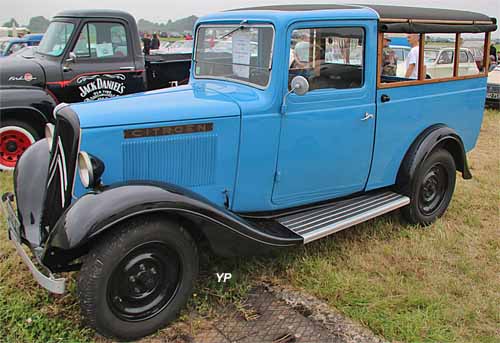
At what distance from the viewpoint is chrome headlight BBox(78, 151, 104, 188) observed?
2.70 meters

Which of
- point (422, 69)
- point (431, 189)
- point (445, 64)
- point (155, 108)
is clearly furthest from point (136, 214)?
point (445, 64)

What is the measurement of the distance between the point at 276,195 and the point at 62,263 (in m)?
1.57

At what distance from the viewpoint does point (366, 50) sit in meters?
3.66

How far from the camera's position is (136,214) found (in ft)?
8.39

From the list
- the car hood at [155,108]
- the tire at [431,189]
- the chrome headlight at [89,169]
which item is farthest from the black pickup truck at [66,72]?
the tire at [431,189]

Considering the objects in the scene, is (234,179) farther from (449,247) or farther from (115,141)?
(449,247)

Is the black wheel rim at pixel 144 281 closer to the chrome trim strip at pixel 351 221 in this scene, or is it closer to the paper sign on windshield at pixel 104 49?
the chrome trim strip at pixel 351 221

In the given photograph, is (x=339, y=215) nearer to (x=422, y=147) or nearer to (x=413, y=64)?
(x=422, y=147)

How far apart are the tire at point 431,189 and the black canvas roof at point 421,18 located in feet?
3.80

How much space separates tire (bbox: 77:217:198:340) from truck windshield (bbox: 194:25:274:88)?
52.3 inches

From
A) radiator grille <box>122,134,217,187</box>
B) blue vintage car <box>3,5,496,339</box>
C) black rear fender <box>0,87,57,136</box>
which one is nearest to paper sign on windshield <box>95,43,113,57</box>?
black rear fender <box>0,87,57,136</box>

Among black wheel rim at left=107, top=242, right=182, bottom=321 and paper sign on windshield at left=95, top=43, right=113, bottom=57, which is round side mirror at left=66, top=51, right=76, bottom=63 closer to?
paper sign on windshield at left=95, top=43, right=113, bottom=57

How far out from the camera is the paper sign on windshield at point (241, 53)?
3.50 metres

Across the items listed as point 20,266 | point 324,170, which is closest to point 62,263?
point 20,266
